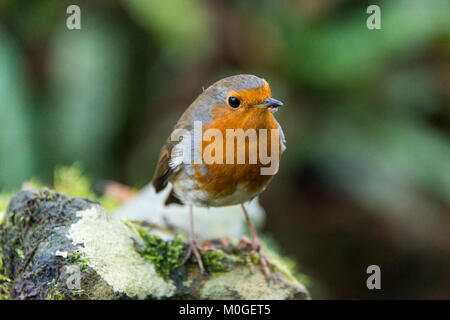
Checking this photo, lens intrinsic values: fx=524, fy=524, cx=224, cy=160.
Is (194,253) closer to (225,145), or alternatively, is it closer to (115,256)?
(115,256)

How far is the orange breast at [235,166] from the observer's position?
248cm

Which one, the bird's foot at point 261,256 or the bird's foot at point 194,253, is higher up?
the bird's foot at point 194,253

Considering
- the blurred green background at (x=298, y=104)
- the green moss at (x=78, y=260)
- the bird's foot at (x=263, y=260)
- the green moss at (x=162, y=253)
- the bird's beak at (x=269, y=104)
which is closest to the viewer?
the green moss at (x=78, y=260)

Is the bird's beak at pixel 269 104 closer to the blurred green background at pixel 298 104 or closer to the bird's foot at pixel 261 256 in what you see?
the bird's foot at pixel 261 256

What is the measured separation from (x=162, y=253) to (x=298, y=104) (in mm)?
3350

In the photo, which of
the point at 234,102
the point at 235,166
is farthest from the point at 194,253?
the point at 234,102

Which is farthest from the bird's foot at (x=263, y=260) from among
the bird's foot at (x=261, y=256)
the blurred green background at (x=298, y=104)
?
the blurred green background at (x=298, y=104)

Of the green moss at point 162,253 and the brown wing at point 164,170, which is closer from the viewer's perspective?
the green moss at point 162,253

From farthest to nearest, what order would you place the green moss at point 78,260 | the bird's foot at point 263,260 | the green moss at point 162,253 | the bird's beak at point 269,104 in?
the bird's foot at point 263,260
the green moss at point 162,253
the bird's beak at point 269,104
the green moss at point 78,260

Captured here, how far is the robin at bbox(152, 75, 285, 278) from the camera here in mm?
2455

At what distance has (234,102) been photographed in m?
2.48

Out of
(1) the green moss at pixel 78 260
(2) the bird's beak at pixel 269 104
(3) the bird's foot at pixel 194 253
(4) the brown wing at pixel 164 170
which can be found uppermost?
(2) the bird's beak at pixel 269 104

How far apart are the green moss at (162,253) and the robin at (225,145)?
74 mm

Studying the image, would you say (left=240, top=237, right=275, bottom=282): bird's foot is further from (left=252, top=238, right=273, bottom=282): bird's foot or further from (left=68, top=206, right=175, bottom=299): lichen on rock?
(left=68, top=206, right=175, bottom=299): lichen on rock
